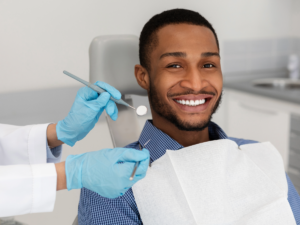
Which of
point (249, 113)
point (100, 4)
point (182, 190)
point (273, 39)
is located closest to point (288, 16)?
point (273, 39)

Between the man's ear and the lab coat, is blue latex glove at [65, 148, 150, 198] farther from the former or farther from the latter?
the man's ear

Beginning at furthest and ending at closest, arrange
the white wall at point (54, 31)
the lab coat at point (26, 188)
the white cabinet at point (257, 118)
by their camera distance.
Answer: the white cabinet at point (257, 118) → the white wall at point (54, 31) → the lab coat at point (26, 188)

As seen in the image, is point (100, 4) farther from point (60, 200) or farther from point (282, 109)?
point (282, 109)

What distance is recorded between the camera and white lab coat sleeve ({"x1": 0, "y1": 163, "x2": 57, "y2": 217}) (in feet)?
2.61

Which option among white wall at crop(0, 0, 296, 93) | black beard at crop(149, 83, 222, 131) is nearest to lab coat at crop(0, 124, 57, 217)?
black beard at crop(149, 83, 222, 131)

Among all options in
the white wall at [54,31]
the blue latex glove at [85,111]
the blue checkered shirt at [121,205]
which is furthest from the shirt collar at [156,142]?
the white wall at [54,31]

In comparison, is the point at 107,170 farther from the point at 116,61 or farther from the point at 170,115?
the point at 116,61

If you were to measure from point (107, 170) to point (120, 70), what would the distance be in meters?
0.56

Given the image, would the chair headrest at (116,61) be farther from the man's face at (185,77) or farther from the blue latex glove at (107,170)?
the blue latex glove at (107,170)

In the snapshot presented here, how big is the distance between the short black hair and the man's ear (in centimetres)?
2

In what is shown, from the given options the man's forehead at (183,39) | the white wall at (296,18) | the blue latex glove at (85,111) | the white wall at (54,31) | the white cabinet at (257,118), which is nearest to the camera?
the blue latex glove at (85,111)

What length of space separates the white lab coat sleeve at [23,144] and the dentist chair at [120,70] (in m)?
0.28

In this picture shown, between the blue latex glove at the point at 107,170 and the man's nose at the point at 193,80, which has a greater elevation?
the man's nose at the point at 193,80

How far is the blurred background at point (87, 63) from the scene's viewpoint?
4.65ft
